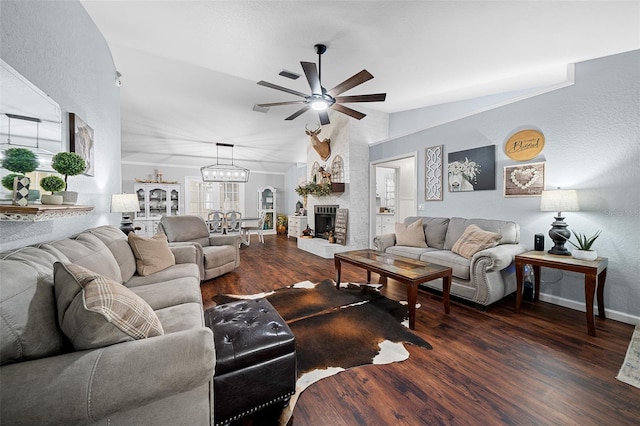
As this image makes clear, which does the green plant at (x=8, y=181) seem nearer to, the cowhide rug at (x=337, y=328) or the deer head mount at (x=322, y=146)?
the cowhide rug at (x=337, y=328)

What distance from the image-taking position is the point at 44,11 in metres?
1.72

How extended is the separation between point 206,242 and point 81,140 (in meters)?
2.24

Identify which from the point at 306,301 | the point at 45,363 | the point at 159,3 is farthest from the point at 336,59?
the point at 45,363

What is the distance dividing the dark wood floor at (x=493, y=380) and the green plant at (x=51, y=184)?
204 cm

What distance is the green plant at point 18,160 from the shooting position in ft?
4.37

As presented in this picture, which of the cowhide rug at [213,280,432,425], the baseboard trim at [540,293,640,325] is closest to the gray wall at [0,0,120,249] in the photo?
the cowhide rug at [213,280,432,425]

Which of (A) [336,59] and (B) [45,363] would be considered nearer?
(B) [45,363]

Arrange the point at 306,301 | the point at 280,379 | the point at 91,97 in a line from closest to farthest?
the point at 280,379, the point at 91,97, the point at 306,301

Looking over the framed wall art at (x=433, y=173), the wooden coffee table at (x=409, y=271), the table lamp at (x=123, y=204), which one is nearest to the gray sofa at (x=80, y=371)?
the wooden coffee table at (x=409, y=271)

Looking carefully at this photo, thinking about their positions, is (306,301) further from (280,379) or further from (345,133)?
(345,133)

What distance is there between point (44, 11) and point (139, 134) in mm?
4797

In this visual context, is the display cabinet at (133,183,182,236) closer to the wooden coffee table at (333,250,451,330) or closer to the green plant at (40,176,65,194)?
the green plant at (40,176,65,194)

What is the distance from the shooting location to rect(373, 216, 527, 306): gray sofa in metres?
2.59

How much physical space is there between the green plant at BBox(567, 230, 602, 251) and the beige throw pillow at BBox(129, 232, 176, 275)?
4.16 meters
